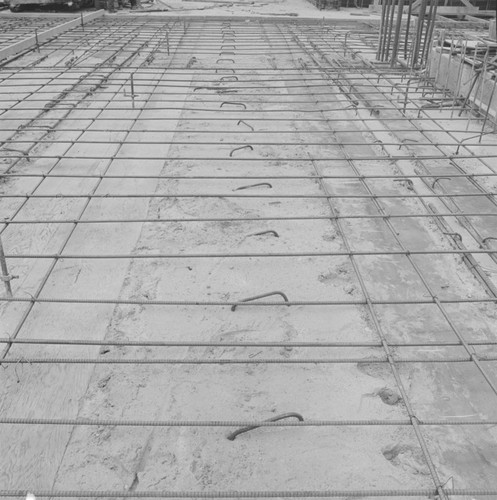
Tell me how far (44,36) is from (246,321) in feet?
26.2

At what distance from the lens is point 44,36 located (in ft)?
29.4

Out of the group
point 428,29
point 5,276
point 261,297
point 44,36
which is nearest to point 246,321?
point 261,297

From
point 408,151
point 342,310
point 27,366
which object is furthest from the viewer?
point 408,151

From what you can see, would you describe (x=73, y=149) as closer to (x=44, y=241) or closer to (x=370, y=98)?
(x=44, y=241)

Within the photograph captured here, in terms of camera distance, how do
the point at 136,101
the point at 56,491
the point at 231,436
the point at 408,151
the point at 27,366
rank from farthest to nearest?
1. the point at 136,101
2. the point at 408,151
3. the point at 27,366
4. the point at 231,436
5. the point at 56,491

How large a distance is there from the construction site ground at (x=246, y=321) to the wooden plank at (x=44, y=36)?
114 inches

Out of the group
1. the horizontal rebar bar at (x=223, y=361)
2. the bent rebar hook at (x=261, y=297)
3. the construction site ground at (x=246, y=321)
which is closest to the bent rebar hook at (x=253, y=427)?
the construction site ground at (x=246, y=321)

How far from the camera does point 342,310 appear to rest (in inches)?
112

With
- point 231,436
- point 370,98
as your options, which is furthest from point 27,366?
point 370,98

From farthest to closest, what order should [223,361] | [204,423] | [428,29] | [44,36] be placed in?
[44,36]
[428,29]
[223,361]
[204,423]

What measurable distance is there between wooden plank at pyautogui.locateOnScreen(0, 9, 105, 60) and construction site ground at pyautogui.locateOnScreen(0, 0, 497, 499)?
2905 millimetres

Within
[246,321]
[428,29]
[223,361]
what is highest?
[428,29]

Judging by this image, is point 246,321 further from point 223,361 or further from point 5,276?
point 5,276

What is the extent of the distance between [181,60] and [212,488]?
23.7 feet
